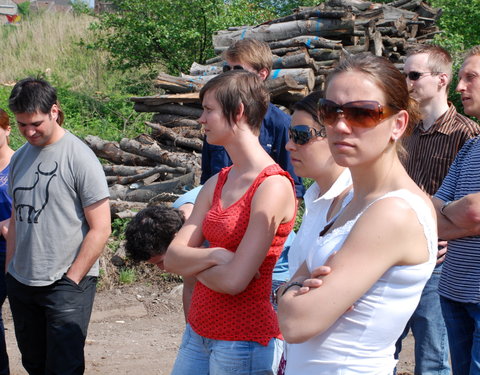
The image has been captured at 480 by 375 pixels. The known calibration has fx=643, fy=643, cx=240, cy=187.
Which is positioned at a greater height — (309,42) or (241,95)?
(241,95)

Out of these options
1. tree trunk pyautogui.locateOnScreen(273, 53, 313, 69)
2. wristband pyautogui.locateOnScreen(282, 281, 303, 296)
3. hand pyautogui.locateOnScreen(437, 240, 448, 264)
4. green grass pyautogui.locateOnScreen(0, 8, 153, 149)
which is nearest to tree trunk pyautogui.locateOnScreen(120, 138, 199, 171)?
green grass pyautogui.locateOnScreen(0, 8, 153, 149)

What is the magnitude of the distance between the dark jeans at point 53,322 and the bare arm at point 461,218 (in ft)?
7.15

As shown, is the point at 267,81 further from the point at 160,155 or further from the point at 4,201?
the point at 4,201

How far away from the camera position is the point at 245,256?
107 inches

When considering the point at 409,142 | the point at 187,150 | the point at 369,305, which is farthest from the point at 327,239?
the point at 187,150

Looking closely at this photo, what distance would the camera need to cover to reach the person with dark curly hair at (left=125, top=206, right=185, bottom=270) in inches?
132

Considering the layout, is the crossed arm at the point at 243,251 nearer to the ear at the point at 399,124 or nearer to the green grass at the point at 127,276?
the ear at the point at 399,124

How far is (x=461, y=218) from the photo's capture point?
3.07 metres

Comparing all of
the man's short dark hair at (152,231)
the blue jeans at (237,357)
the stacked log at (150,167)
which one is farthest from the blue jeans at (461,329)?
the stacked log at (150,167)

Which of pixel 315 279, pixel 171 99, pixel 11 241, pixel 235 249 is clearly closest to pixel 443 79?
pixel 235 249

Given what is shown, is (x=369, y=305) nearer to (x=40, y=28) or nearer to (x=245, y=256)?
(x=245, y=256)

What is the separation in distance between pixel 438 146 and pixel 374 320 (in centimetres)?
218

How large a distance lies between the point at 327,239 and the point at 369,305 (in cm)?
27

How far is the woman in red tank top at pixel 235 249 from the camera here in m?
2.77
